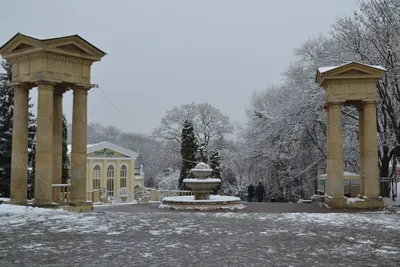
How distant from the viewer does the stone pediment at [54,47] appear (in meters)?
15.7

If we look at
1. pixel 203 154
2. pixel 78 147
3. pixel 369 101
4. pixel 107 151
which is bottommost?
pixel 78 147

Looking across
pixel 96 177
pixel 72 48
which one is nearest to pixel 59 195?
pixel 72 48

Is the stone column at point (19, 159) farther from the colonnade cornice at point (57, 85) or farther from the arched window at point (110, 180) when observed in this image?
the arched window at point (110, 180)

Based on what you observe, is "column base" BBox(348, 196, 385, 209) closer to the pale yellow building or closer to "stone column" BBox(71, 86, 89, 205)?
"stone column" BBox(71, 86, 89, 205)

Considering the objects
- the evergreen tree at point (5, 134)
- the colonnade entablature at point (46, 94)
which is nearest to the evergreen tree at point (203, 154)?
the evergreen tree at point (5, 134)

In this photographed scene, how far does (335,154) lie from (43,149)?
1143 centimetres

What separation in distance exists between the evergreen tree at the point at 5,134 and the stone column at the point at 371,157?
1789 centimetres

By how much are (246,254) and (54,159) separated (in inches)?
483

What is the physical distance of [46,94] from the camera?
1599 centimetres

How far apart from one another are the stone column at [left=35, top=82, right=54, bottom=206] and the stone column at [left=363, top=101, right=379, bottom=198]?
488 inches

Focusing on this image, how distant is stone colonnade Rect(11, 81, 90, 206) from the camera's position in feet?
52.2

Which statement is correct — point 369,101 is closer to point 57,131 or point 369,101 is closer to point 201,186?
point 201,186

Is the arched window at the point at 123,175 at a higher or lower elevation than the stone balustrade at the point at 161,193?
higher

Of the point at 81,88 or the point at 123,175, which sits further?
the point at 123,175
